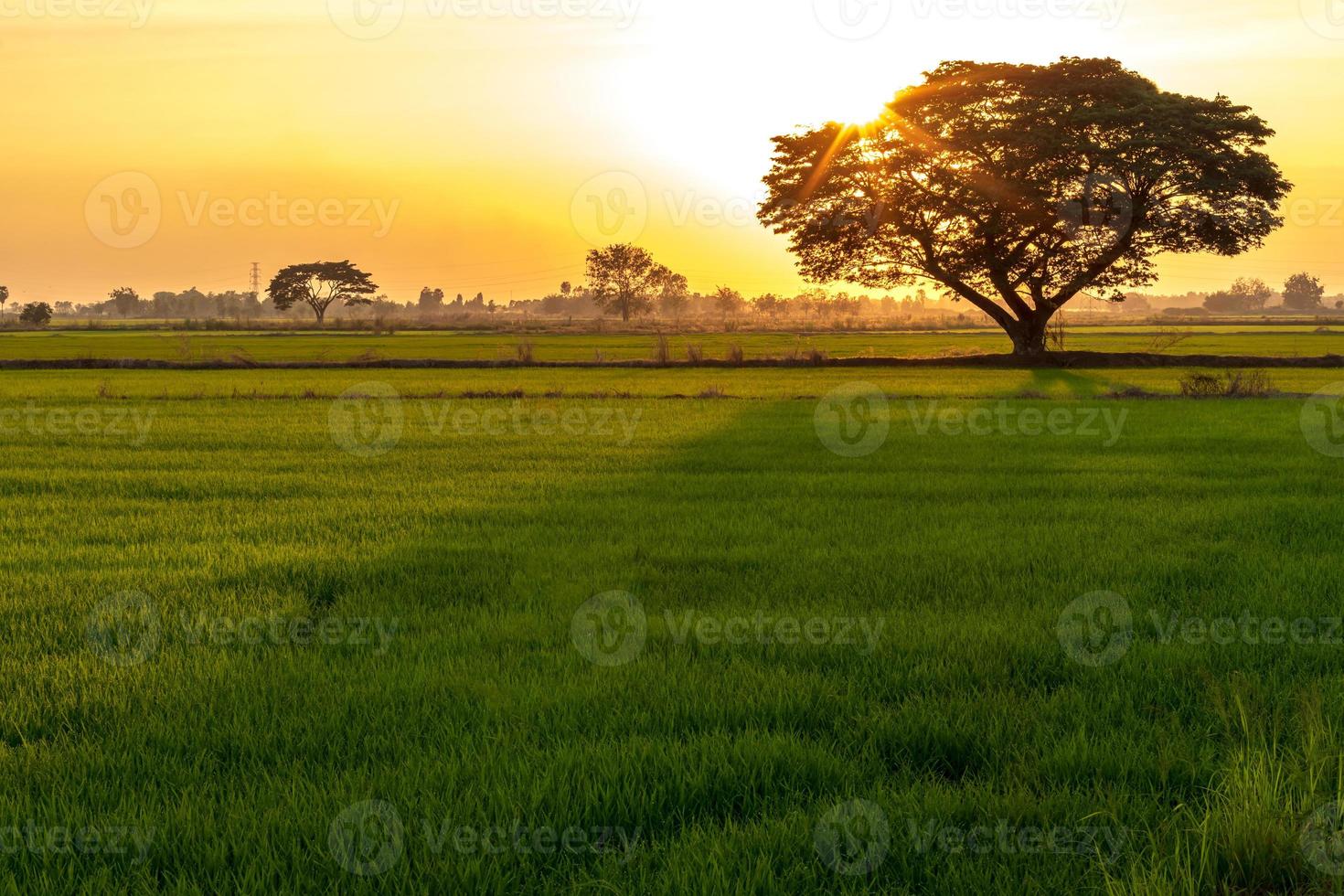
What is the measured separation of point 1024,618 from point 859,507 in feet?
14.6

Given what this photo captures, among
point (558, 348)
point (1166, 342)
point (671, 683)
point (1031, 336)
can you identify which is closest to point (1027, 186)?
point (1031, 336)

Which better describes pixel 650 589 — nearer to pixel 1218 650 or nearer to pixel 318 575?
pixel 318 575

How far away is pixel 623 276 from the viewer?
144 meters

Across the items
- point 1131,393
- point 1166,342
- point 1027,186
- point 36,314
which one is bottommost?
point 1131,393

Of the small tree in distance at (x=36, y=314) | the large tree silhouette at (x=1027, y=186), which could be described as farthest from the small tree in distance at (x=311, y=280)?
the large tree silhouette at (x=1027, y=186)

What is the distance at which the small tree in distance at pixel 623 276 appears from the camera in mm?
143000

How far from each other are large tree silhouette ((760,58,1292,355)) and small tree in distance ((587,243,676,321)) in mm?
100697

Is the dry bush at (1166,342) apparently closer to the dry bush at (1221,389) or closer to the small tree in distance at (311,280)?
the dry bush at (1221,389)

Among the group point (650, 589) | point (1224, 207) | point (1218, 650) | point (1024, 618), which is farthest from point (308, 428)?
point (1224, 207)

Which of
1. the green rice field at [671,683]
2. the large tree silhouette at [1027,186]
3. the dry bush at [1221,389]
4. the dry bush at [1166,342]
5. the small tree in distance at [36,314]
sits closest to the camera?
the green rice field at [671,683]

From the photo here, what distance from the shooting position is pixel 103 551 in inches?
349

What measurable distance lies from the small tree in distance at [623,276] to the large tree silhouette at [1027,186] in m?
101

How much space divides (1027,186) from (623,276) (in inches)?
4317

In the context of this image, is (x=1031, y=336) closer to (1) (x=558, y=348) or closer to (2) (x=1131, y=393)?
(2) (x=1131, y=393)
